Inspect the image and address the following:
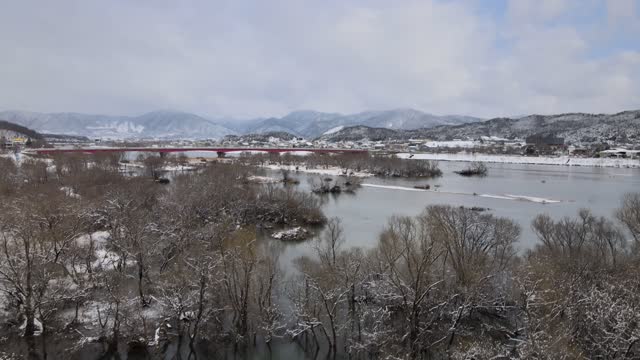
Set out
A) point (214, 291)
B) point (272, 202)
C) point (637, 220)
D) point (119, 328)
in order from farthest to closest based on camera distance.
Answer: point (272, 202) < point (637, 220) < point (214, 291) < point (119, 328)

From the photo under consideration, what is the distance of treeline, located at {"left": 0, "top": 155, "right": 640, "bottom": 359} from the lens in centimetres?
1425

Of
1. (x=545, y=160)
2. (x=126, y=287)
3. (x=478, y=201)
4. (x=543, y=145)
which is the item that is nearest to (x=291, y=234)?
(x=126, y=287)

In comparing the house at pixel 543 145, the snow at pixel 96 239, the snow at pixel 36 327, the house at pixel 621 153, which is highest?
the house at pixel 543 145

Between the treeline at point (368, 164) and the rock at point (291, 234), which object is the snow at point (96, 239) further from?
the treeline at point (368, 164)

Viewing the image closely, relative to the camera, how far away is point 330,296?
15414 mm

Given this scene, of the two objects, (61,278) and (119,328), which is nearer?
(119,328)

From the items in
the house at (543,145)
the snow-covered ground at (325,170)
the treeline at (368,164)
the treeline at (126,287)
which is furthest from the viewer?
the house at (543,145)

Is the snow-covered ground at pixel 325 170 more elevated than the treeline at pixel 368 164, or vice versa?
the treeline at pixel 368 164

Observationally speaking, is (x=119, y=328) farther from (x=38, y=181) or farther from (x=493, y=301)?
(x=38, y=181)

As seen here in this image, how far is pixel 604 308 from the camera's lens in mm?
12141

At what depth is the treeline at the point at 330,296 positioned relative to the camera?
561 inches

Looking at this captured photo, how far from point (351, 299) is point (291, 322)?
2761 millimetres

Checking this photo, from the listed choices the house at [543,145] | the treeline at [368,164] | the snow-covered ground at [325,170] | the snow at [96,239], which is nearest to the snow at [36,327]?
the snow at [96,239]

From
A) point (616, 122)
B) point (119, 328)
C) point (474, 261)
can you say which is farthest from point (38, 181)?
point (616, 122)
